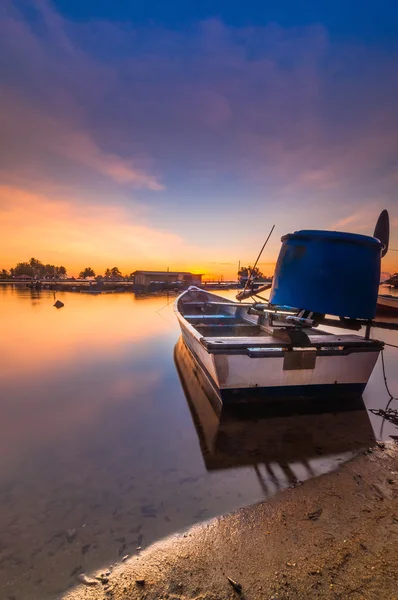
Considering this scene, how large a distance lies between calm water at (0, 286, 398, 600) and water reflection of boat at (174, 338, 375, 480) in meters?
0.03

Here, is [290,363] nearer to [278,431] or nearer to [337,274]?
[278,431]

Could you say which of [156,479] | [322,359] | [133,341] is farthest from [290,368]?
[133,341]

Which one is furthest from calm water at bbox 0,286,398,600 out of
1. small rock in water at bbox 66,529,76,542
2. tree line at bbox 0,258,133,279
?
tree line at bbox 0,258,133,279

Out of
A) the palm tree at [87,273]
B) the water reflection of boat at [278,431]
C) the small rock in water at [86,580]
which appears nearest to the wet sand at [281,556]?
the small rock in water at [86,580]

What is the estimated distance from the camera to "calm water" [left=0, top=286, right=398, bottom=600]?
2.82 m

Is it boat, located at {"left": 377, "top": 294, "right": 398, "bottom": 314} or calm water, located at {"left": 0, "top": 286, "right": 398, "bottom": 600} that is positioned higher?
boat, located at {"left": 377, "top": 294, "right": 398, "bottom": 314}

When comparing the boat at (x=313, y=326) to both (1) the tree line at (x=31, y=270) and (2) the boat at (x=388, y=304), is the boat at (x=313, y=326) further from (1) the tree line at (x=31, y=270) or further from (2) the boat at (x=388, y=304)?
(1) the tree line at (x=31, y=270)

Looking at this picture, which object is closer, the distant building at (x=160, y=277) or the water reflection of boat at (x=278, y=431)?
the water reflection of boat at (x=278, y=431)

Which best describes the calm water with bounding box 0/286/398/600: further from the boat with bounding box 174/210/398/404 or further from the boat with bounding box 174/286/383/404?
the boat with bounding box 174/210/398/404

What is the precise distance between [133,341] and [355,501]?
42.6ft

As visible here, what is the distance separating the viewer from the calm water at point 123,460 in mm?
2822

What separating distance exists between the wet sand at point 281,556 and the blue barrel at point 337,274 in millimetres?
2325

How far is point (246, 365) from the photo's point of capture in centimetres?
513

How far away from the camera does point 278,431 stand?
5051 mm
